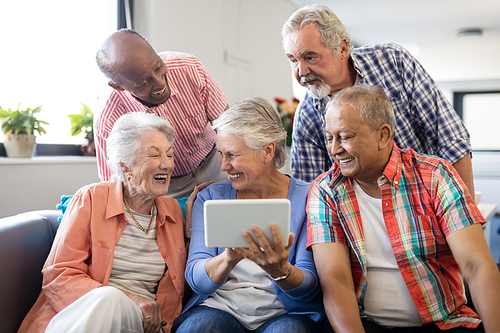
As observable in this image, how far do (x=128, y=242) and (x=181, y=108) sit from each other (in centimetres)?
69

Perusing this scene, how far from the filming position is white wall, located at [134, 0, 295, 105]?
3.34 meters

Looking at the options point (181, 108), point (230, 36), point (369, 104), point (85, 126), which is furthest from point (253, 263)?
point (230, 36)

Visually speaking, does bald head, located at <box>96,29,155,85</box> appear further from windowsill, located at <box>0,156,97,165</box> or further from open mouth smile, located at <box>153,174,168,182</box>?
windowsill, located at <box>0,156,97,165</box>

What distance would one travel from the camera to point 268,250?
1130 mm

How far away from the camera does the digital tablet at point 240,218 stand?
107 centimetres

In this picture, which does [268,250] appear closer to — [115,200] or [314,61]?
[115,200]

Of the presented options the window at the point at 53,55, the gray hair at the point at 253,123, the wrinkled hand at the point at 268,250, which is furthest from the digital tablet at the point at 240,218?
the window at the point at 53,55

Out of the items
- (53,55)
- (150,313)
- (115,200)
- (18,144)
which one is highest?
(53,55)

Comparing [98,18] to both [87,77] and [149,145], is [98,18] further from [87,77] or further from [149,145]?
[149,145]

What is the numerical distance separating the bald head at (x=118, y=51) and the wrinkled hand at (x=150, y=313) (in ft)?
2.84

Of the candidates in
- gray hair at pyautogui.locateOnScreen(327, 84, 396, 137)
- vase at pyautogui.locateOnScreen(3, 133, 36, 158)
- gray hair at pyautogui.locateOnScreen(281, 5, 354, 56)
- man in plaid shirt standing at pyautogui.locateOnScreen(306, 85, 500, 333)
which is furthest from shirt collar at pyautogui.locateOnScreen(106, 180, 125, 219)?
vase at pyautogui.locateOnScreen(3, 133, 36, 158)

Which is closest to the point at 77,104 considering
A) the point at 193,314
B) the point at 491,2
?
the point at 193,314

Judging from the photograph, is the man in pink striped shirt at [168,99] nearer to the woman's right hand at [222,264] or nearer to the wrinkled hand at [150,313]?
the wrinkled hand at [150,313]

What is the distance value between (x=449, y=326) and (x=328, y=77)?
106 cm
